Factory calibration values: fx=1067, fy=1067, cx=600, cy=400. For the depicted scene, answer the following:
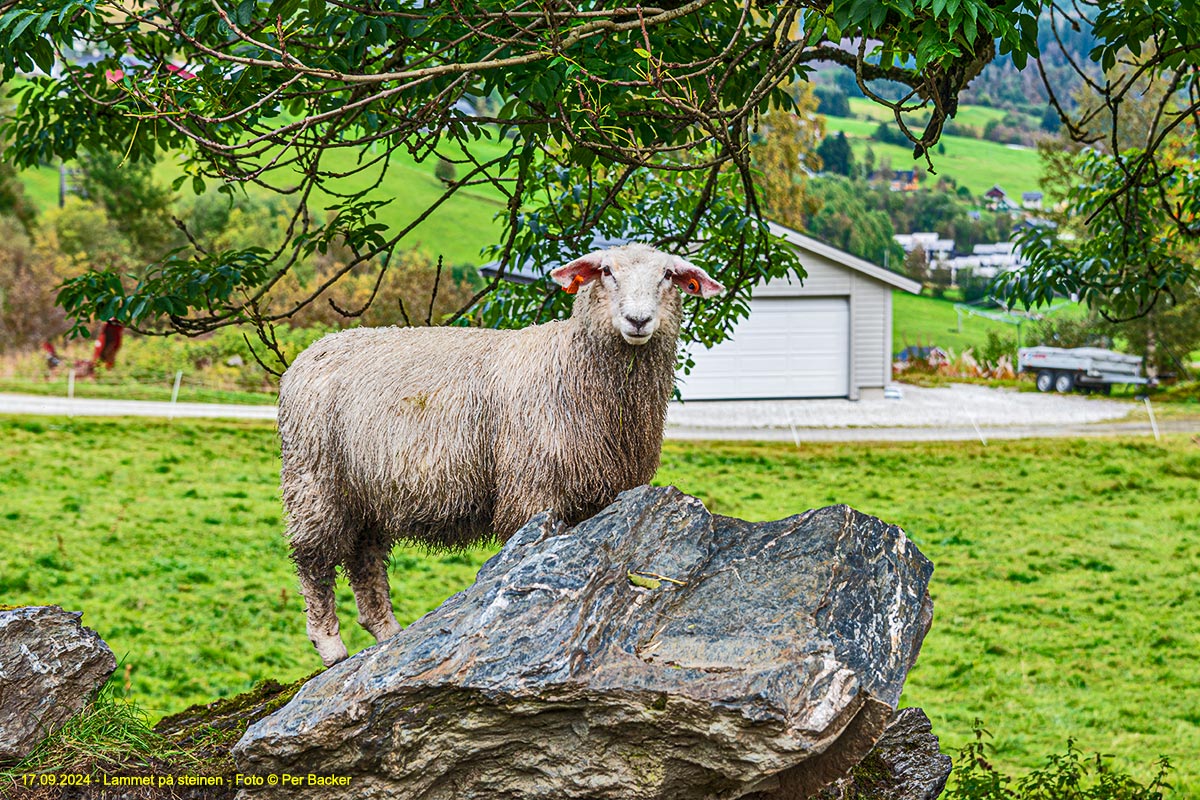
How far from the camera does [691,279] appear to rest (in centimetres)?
431

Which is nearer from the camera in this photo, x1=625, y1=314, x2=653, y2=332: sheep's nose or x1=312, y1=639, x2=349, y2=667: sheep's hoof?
x1=625, y1=314, x2=653, y2=332: sheep's nose

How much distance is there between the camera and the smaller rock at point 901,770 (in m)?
4.96

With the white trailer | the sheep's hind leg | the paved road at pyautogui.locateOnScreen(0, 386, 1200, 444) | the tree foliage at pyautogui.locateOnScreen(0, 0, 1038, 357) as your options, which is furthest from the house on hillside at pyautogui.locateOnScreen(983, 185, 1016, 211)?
the sheep's hind leg

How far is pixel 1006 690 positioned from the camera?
9414 mm

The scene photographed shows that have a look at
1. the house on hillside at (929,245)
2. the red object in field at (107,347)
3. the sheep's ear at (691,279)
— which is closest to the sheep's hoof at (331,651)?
the sheep's ear at (691,279)

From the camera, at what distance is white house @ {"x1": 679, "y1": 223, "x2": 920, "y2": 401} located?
24172mm

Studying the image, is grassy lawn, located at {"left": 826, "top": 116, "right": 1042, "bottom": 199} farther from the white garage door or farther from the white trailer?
the white garage door

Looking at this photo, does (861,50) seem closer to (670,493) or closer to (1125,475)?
(670,493)

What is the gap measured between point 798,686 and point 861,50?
2509 mm

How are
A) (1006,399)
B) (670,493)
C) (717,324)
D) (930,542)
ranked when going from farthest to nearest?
(1006,399) → (930,542) → (717,324) → (670,493)

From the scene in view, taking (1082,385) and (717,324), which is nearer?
(717,324)

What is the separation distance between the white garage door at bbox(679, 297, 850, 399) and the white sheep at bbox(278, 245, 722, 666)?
19.1 m

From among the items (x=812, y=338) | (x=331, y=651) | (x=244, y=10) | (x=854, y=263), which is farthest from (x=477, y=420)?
(x=812, y=338)

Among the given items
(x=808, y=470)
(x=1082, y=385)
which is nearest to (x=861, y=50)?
(x=808, y=470)
